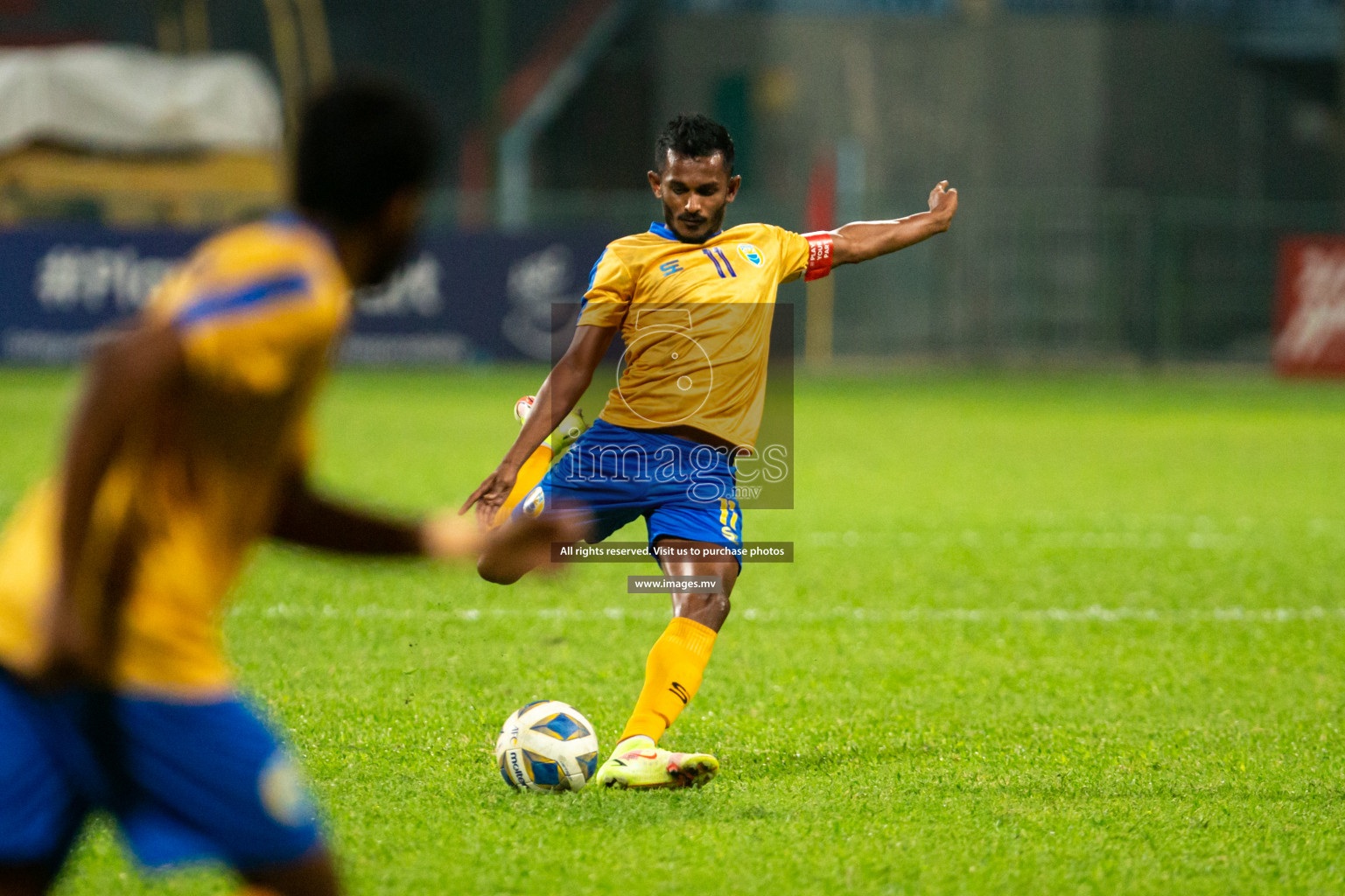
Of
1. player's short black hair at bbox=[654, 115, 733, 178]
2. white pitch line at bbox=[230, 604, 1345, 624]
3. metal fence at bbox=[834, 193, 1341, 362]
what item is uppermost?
player's short black hair at bbox=[654, 115, 733, 178]

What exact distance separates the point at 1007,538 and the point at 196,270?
26.7 feet

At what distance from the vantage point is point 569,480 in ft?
16.8

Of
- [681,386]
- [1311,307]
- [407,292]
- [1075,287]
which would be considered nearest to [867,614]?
[681,386]

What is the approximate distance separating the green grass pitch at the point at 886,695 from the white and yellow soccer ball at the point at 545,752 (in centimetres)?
10

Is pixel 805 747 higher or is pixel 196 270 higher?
pixel 196 270

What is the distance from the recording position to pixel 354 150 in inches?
98.3

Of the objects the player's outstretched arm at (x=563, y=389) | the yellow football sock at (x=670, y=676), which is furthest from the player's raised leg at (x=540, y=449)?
the yellow football sock at (x=670, y=676)

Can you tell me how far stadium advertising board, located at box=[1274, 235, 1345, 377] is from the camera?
22.7 m

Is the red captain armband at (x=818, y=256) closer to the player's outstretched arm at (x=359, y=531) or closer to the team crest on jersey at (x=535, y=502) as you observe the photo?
the team crest on jersey at (x=535, y=502)

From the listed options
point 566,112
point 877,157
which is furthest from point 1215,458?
point 566,112

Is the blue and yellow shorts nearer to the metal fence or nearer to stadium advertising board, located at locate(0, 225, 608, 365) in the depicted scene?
stadium advertising board, located at locate(0, 225, 608, 365)

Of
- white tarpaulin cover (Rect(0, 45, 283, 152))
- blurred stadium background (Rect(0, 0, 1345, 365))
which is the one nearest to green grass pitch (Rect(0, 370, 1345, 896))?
white tarpaulin cover (Rect(0, 45, 283, 152))

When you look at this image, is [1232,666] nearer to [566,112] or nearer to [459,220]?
[459,220]

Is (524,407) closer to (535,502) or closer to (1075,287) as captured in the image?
(535,502)
